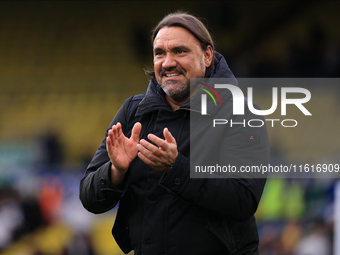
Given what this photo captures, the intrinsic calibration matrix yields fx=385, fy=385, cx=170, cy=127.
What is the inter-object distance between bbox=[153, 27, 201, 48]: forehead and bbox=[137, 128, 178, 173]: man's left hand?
53 centimetres

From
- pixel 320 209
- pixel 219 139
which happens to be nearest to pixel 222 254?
pixel 219 139

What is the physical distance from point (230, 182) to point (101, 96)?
10.8 feet

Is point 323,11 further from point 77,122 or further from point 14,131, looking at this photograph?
point 14,131

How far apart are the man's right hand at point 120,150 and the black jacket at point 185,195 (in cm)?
4

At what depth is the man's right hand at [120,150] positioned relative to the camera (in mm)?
1580

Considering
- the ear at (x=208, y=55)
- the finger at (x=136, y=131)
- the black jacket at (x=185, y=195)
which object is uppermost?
the ear at (x=208, y=55)

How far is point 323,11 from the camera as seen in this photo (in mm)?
4281

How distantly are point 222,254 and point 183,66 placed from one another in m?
0.83

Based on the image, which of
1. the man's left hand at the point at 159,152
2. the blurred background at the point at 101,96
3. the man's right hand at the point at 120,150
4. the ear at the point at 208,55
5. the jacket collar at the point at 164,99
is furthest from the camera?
the blurred background at the point at 101,96

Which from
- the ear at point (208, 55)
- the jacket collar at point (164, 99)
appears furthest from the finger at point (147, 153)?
the ear at point (208, 55)

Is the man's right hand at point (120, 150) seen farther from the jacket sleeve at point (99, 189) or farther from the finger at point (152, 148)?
the finger at point (152, 148)

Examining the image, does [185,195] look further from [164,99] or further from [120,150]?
[164,99]

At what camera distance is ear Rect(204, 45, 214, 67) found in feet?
6.24

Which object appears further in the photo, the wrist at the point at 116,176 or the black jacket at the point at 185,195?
the wrist at the point at 116,176
